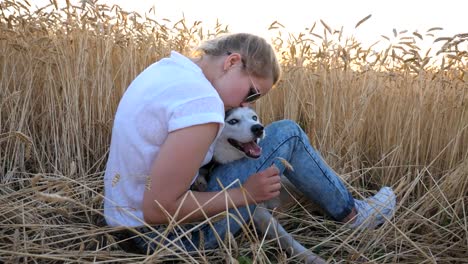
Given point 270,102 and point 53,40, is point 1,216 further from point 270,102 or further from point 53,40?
point 270,102

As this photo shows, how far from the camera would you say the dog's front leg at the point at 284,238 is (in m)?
2.08

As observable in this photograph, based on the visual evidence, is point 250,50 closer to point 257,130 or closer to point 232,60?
point 232,60

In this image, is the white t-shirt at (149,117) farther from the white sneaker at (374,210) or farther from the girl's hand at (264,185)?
the white sneaker at (374,210)

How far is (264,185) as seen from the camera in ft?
6.11

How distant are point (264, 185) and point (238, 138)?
363 millimetres

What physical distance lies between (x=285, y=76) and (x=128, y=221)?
1.62 metres

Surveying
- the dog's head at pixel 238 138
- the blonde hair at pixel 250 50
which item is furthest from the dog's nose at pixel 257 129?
the blonde hair at pixel 250 50

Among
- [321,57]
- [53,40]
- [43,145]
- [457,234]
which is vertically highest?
[53,40]

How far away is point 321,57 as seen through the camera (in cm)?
325

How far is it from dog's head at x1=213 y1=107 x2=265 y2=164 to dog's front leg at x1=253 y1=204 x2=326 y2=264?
22 centimetres

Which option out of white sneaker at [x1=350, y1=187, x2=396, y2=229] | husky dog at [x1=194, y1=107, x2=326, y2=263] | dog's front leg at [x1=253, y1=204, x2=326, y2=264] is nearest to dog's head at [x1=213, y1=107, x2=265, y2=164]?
husky dog at [x1=194, y1=107, x2=326, y2=263]

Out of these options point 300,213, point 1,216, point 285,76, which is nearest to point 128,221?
point 1,216

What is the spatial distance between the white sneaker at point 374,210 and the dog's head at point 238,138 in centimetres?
49

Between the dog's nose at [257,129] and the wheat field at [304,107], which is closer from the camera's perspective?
the dog's nose at [257,129]
